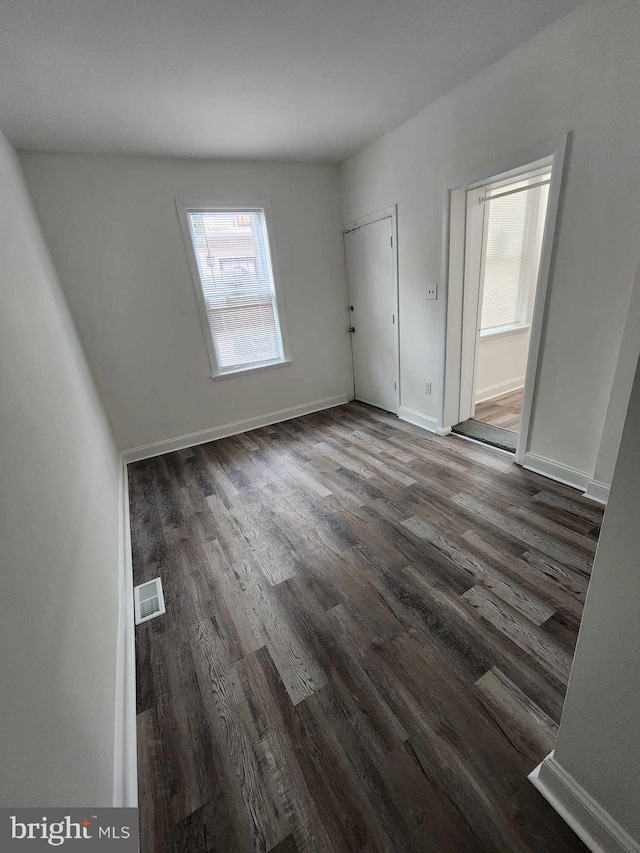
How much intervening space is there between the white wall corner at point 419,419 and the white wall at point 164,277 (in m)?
1.19

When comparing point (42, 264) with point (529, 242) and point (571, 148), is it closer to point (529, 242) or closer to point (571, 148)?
point (571, 148)

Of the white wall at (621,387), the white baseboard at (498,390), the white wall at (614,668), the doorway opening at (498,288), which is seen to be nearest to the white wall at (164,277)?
the doorway opening at (498,288)

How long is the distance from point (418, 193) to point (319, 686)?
349cm

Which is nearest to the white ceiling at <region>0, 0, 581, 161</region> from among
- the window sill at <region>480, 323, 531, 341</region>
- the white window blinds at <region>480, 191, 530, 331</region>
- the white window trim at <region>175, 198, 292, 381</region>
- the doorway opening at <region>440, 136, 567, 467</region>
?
the white window trim at <region>175, 198, 292, 381</region>

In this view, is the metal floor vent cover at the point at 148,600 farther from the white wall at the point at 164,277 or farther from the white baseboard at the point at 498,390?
the white baseboard at the point at 498,390

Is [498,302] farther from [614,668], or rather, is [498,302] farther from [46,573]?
[46,573]

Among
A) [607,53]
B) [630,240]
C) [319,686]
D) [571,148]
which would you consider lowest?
[319,686]

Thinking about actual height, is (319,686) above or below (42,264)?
below

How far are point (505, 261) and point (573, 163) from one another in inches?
75.5

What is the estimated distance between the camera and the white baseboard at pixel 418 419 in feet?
11.3

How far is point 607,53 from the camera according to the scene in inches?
66.6

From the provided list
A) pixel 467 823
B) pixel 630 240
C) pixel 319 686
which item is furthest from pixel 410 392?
pixel 467 823

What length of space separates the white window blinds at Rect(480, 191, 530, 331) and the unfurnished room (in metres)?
0.03

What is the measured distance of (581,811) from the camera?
35.3 inches
